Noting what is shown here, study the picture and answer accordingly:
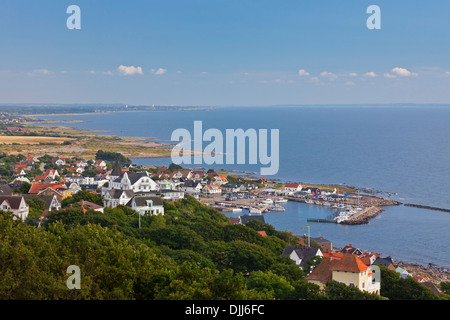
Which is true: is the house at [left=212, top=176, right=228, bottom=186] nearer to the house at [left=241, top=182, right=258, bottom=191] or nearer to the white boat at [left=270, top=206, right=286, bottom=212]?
the house at [left=241, top=182, right=258, bottom=191]

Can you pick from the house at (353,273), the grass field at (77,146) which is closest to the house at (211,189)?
the grass field at (77,146)

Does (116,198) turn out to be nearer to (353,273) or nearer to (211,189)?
(353,273)

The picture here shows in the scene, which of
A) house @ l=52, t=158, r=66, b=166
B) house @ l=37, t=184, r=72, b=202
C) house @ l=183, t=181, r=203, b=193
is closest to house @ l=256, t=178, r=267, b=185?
house @ l=183, t=181, r=203, b=193

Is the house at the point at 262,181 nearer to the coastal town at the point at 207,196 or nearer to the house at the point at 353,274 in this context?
the coastal town at the point at 207,196

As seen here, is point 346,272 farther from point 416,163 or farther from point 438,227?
point 416,163

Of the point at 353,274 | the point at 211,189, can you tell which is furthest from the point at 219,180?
the point at 353,274
